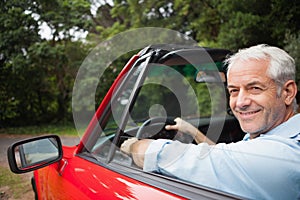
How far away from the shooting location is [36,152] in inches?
72.6

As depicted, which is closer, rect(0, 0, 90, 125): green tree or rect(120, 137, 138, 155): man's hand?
rect(120, 137, 138, 155): man's hand

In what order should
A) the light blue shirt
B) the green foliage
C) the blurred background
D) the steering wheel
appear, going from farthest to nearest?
the blurred background < the green foliage < the steering wheel < the light blue shirt

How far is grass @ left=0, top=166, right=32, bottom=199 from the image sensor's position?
13.1ft

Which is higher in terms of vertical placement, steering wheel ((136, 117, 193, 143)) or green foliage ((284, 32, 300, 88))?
green foliage ((284, 32, 300, 88))

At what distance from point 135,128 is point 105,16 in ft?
43.8

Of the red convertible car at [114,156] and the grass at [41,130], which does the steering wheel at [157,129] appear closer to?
the red convertible car at [114,156]

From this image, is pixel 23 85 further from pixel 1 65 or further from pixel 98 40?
pixel 98 40

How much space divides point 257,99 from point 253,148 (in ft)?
0.87

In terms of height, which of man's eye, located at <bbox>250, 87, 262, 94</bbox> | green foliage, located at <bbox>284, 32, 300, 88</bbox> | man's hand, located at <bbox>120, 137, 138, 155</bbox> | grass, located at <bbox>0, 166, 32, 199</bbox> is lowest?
grass, located at <bbox>0, 166, 32, 199</bbox>

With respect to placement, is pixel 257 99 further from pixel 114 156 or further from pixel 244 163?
pixel 114 156

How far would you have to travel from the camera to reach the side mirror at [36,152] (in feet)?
5.59

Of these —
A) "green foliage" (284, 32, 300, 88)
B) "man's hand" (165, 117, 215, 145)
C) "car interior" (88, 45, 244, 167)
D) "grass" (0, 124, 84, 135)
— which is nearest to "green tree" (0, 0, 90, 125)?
"grass" (0, 124, 84, 135)

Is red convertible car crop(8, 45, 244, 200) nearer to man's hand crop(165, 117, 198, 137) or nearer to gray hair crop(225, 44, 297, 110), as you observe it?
man's hand crop(165, 117, 198, 137)

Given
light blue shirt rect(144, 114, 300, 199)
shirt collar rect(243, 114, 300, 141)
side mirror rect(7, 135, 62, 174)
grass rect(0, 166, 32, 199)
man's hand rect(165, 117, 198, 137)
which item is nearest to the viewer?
light blue shirt rect(144, 114, 300, 199)
